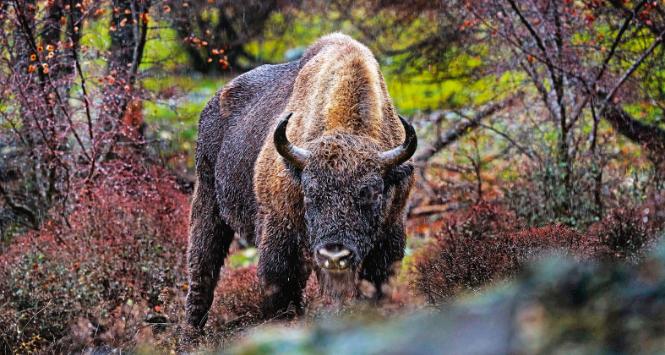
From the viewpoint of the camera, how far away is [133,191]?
10.0m

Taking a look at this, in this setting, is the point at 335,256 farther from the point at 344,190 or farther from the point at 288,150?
the point at 288,150

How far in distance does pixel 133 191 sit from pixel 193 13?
4.77 m

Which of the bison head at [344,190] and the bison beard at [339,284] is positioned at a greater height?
the bison head at [344,190]

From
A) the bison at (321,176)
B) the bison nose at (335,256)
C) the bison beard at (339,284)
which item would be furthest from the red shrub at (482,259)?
the bison nose at (335,256)

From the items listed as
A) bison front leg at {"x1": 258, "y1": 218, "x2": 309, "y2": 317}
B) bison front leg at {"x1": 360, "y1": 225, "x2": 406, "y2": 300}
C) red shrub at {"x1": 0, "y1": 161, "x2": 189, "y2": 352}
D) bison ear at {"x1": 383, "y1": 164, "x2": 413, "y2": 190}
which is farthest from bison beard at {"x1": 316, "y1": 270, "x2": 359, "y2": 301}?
red shrub at {"x1": 0, "y1": 161, "x2": 189, "y2": 352}

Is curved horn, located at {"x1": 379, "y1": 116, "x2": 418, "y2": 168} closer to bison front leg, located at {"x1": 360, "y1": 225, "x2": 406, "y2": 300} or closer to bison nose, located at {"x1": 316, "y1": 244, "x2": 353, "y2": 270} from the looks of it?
bison front leg, located at {"x1": 360, "y1": 225, "x2": 406, "y2": 300}

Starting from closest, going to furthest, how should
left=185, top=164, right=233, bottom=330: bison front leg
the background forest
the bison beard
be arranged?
the bison beard, the background forest, left=185, top=164, right=233, bottom=330: bison front leg

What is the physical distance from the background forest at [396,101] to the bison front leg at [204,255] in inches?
9.1

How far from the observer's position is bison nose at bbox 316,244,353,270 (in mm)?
5516

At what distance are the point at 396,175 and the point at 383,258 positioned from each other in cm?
59

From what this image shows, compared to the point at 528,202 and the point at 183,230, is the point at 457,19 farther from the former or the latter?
the point at 183,230

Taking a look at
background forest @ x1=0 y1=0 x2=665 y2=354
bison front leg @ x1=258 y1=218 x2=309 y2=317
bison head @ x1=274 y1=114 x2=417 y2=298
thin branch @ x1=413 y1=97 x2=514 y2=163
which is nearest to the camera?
bison head @ x1=274 y1=114 x2=417 y2=298

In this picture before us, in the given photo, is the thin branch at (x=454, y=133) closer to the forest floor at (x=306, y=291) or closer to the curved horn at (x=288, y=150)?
the forest floor at (x=306, y=291)

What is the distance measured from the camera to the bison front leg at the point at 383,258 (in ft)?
20.5
